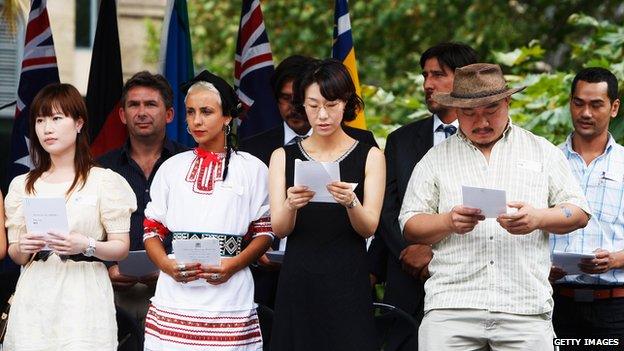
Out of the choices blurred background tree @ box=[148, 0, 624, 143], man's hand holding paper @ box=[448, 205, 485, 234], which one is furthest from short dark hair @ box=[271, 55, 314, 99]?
blurred background tree @ box=[148, 0, 624, 143]

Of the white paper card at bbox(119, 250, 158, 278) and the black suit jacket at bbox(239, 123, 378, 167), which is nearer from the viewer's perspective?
the white paper card at bbox(119, 250, 158, 278)

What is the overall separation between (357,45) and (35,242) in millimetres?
10508

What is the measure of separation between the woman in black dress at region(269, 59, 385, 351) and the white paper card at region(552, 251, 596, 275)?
1.14 meters

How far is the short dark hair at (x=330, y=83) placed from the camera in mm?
6367

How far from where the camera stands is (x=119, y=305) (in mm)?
7562

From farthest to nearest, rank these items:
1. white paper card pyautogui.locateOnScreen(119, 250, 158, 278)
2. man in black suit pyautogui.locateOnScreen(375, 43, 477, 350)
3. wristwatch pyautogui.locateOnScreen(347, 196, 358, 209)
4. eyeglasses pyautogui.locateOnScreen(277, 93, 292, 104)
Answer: eyeglasses pyautogui.locateOnScreen(277, 93, 292, 104)
man in black suit pyautogui.locateOnScreen(375, 43, 477, 350)
white paper card pyautogui.locateOnScreen(119, 250, 158, 278)
wristwatch pyautogui.locateOnScreen(347, 196, 358, 209)

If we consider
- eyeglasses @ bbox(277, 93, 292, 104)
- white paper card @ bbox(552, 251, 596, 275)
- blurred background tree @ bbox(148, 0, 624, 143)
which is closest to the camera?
white paper card @ bbox(552, 251, 596, 275)

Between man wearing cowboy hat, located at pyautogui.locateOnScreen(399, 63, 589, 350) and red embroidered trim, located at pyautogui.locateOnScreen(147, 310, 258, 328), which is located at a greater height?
man wearing cowboy hat, located at pyautogui.locateOnScreen(399, 63, 589, 350)

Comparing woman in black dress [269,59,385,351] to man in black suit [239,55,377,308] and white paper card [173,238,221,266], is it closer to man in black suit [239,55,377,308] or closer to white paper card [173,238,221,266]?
white paper card [173,238,221,266]

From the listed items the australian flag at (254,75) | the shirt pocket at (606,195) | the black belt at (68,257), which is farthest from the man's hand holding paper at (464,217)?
the australian flag at (254,75)

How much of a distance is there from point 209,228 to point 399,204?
139 cm

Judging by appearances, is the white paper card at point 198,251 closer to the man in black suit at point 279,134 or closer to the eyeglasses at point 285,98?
the man in black suit at point 279,134

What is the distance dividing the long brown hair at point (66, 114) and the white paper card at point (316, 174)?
1.16 meters

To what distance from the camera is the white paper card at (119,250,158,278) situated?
6988mm
